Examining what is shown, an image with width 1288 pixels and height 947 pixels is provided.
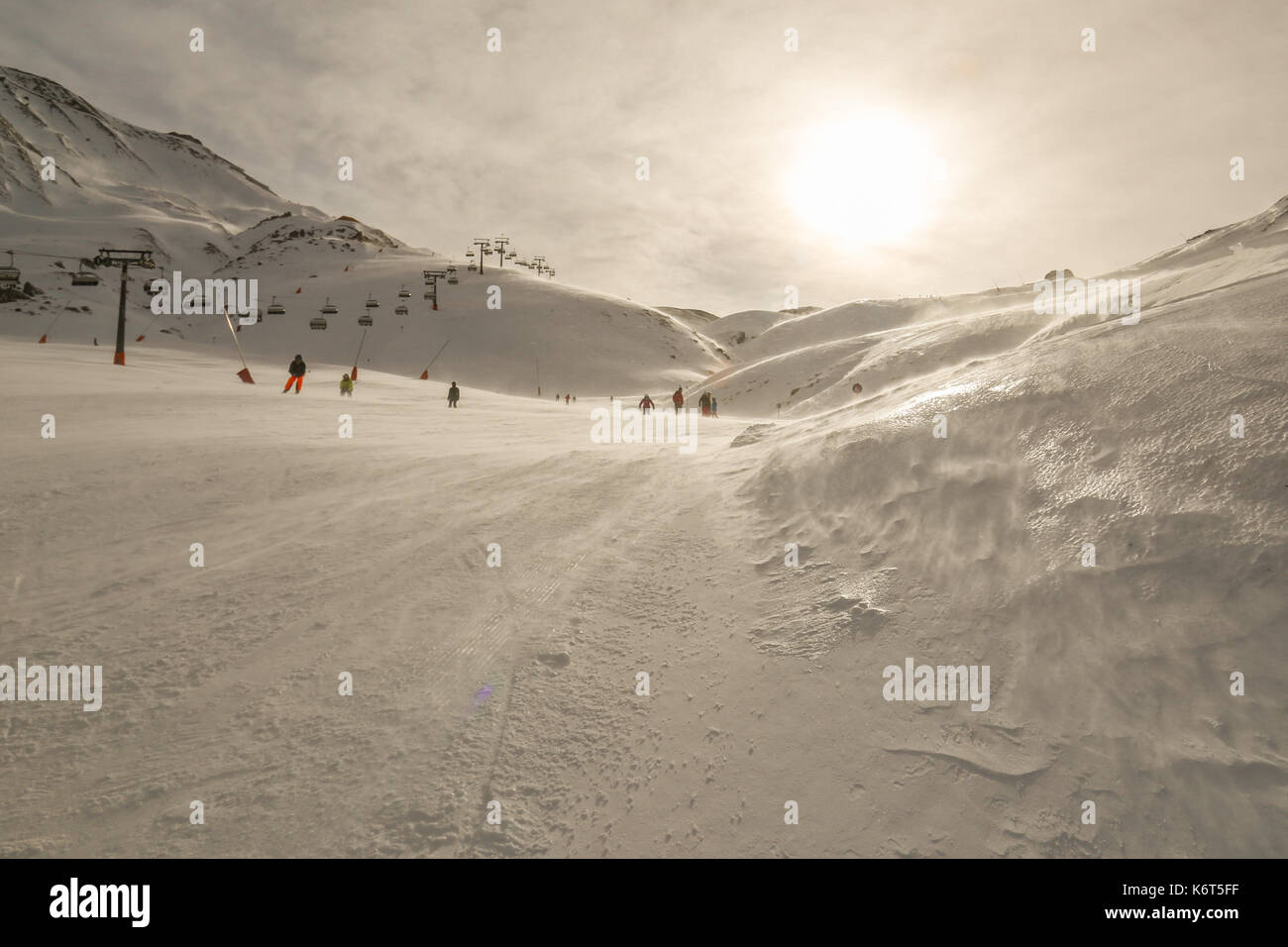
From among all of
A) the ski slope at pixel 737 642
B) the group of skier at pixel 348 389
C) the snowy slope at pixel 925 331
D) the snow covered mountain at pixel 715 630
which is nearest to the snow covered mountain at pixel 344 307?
the snowy slope at pixel 925 331

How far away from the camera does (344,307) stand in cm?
7462

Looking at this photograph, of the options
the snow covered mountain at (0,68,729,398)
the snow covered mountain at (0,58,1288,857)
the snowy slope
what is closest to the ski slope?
the snow covered mountain at (0,58,1288,857)

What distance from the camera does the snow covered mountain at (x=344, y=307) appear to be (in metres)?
63.5

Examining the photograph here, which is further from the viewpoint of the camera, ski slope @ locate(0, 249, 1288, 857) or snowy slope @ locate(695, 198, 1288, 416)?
snowy slope @ locate(695, 198, 1288, 416)

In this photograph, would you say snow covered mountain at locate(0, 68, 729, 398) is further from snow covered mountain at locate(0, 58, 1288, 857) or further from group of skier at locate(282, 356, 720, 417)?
snow covered mountain at locate(0, 58, 1288, 857)

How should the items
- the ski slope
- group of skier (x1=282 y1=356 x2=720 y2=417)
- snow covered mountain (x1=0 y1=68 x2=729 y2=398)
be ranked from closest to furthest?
the ski slope < group of skier (x1=282 y1=356 x2=720 y2=417) < snow covered mountain (x1=0 y1=68 x2=729 y2=398)

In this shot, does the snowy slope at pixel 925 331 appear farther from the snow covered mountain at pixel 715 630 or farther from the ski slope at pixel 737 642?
the ski slope at pixel 737 642

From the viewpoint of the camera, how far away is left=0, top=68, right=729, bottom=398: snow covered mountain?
208 ft

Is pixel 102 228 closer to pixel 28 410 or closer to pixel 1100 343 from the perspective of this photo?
pixel 28 410

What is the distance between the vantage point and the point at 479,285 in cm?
8325

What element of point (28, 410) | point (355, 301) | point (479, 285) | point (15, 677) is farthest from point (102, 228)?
point (15, 677)

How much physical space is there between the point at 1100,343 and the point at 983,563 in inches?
156

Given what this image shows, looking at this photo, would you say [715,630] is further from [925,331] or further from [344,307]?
[344,307]

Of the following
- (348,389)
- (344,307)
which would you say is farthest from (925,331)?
(344,307)
